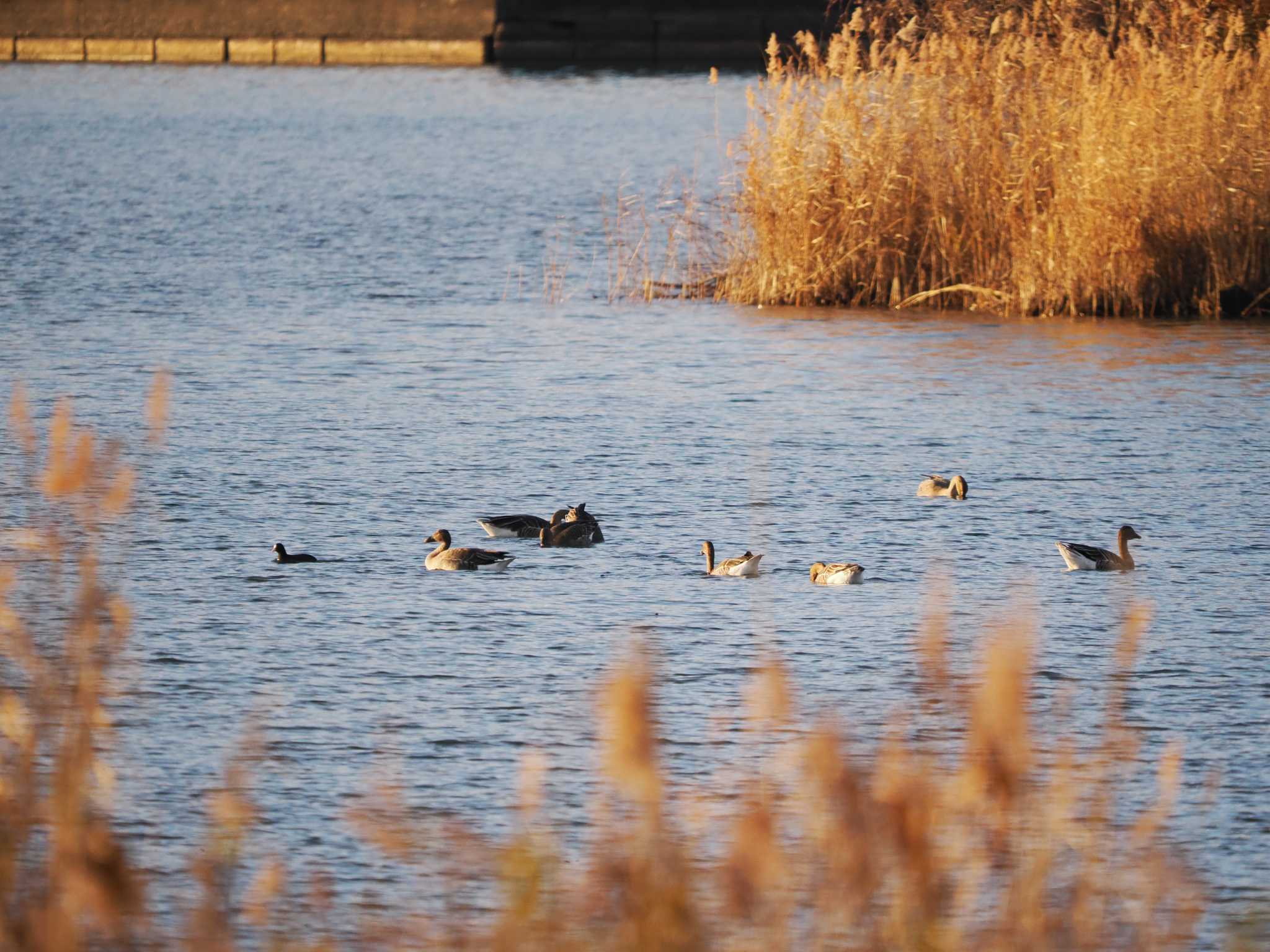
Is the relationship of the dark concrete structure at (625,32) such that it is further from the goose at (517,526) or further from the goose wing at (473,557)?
the goose wing at (473,557)

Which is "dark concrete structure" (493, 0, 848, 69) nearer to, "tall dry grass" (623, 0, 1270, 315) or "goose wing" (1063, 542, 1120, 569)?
"tall dry grass" (623, 0, 1270, 315)

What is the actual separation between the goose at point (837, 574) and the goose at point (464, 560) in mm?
1646

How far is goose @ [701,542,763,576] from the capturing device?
10.8m

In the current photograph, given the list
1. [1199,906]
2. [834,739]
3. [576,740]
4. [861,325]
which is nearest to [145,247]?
[861,325]

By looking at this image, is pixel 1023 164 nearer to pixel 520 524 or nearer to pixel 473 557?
pixel 520 524

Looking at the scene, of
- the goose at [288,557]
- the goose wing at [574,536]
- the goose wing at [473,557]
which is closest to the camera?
the goose wing at [473,557]

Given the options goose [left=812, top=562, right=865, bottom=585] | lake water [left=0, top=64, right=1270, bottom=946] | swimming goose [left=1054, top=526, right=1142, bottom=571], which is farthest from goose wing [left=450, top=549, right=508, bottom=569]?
swimming goose [left=1054, top=526, right=1142, bottom=571]

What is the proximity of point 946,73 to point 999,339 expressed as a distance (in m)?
2.63

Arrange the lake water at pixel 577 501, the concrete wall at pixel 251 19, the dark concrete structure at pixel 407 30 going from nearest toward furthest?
the lake water at pixel 577 501, the dark concrete structure at pixel 407 30, the concrete wall at pixel 251 19

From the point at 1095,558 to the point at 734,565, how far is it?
1.86m

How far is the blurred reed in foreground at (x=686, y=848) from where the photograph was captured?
3.94 metres

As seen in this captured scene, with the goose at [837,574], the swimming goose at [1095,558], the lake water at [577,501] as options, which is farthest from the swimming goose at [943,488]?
the goose at [837,574]

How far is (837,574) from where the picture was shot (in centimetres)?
1068

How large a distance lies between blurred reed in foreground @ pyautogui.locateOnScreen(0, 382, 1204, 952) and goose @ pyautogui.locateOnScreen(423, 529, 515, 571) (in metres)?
2.98
